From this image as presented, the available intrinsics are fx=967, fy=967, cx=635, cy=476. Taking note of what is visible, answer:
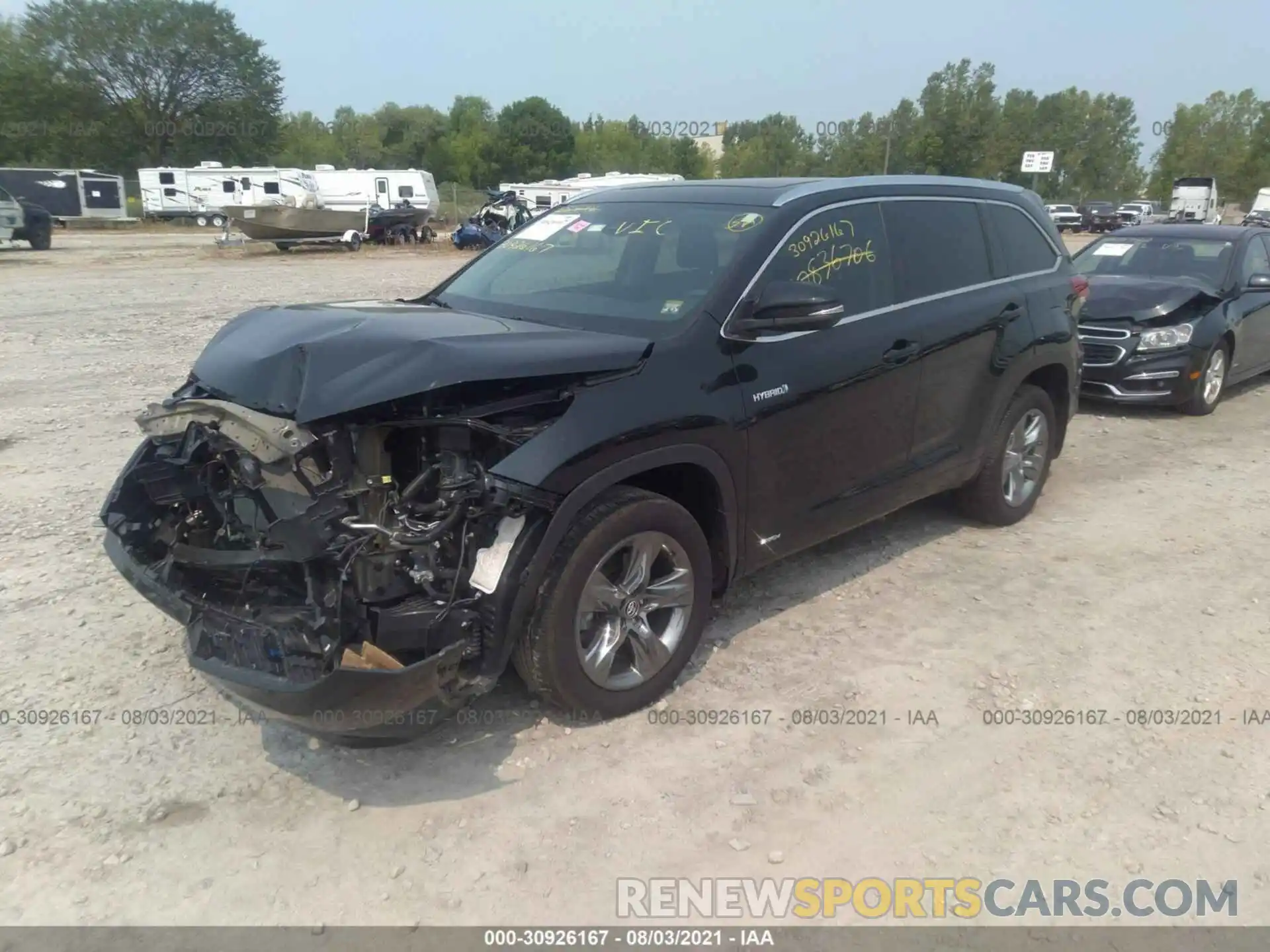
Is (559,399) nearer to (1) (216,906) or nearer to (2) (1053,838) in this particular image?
(1) (216,906)

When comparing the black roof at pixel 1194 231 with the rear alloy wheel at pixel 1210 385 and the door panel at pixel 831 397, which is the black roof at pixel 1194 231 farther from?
the door panel at pixel 831 397

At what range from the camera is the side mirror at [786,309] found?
12.4 ft

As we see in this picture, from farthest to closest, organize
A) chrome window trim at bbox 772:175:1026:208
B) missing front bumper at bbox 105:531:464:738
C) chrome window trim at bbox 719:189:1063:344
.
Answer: chrome window trim at bbox 772:175:1026:208
chrome window trim at bbox 719:189:1063:344
missing front bumper at bbox 105:531:464:738

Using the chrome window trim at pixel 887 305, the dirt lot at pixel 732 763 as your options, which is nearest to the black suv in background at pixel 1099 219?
the chrome window trim at pixel 887 305

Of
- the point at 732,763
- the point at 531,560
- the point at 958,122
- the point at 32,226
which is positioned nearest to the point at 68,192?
the point at 32,226

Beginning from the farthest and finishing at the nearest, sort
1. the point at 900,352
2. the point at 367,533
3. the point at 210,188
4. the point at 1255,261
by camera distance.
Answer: the point at 210,188
the point at 1255,261
the point at 900,352
the point at 367,533

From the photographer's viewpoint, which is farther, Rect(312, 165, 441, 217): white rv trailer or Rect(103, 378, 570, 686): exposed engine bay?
Rect(312, 165, 441, 217): white rv trailer

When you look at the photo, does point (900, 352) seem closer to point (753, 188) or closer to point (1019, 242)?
point (753, 188)

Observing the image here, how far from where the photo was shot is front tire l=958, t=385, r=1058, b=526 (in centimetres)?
550

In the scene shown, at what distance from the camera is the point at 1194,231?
9641mm

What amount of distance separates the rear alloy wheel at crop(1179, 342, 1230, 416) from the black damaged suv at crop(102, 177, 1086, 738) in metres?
4.84

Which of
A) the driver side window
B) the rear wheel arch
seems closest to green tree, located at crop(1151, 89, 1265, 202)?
the driver side window

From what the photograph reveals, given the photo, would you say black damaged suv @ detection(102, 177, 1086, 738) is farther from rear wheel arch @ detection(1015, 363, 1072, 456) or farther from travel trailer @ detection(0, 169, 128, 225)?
travel trailer @ detection(0, 169, 128, 225)

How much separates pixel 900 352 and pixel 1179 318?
17.8 ft
